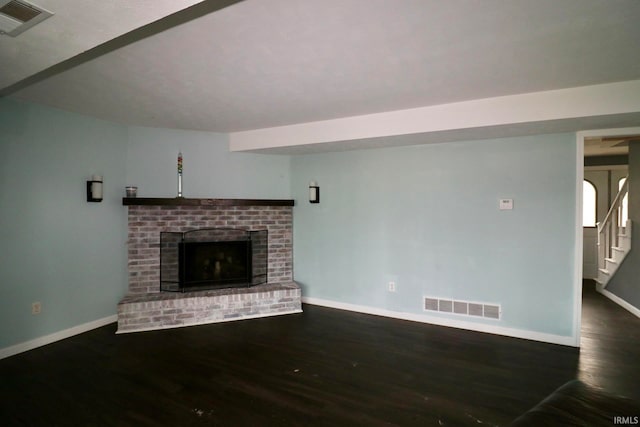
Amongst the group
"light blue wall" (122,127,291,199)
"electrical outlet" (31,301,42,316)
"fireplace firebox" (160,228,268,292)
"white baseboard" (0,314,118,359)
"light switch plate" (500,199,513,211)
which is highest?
"light blue wall" (122,127,291,199)

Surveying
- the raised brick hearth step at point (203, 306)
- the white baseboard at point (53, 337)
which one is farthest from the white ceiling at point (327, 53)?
the white baseboard at point (53, 337)

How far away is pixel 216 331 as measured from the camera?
3529 mm

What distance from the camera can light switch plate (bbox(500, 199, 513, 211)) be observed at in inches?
133

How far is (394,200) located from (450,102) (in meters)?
1.38

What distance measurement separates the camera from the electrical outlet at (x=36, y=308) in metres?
3.05

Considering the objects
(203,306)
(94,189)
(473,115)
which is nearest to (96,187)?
(94,189)

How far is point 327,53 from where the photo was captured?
1.99 meters

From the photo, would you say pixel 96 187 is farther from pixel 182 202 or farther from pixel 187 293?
pixel 187 293

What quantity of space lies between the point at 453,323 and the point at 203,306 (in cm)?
296

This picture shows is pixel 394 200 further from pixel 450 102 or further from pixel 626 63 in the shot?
pixel 626 63

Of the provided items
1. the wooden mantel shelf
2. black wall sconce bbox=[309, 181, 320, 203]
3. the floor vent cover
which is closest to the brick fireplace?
the wooden mantel shelf

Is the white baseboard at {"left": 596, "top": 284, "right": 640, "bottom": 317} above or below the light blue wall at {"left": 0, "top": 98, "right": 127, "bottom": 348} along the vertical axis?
below

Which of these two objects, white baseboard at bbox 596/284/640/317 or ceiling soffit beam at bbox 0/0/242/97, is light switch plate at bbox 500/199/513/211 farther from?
ceiling soffit beam at bbox 0/0/242/97

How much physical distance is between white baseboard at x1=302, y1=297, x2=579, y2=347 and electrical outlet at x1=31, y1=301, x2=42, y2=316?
9.73 ft
